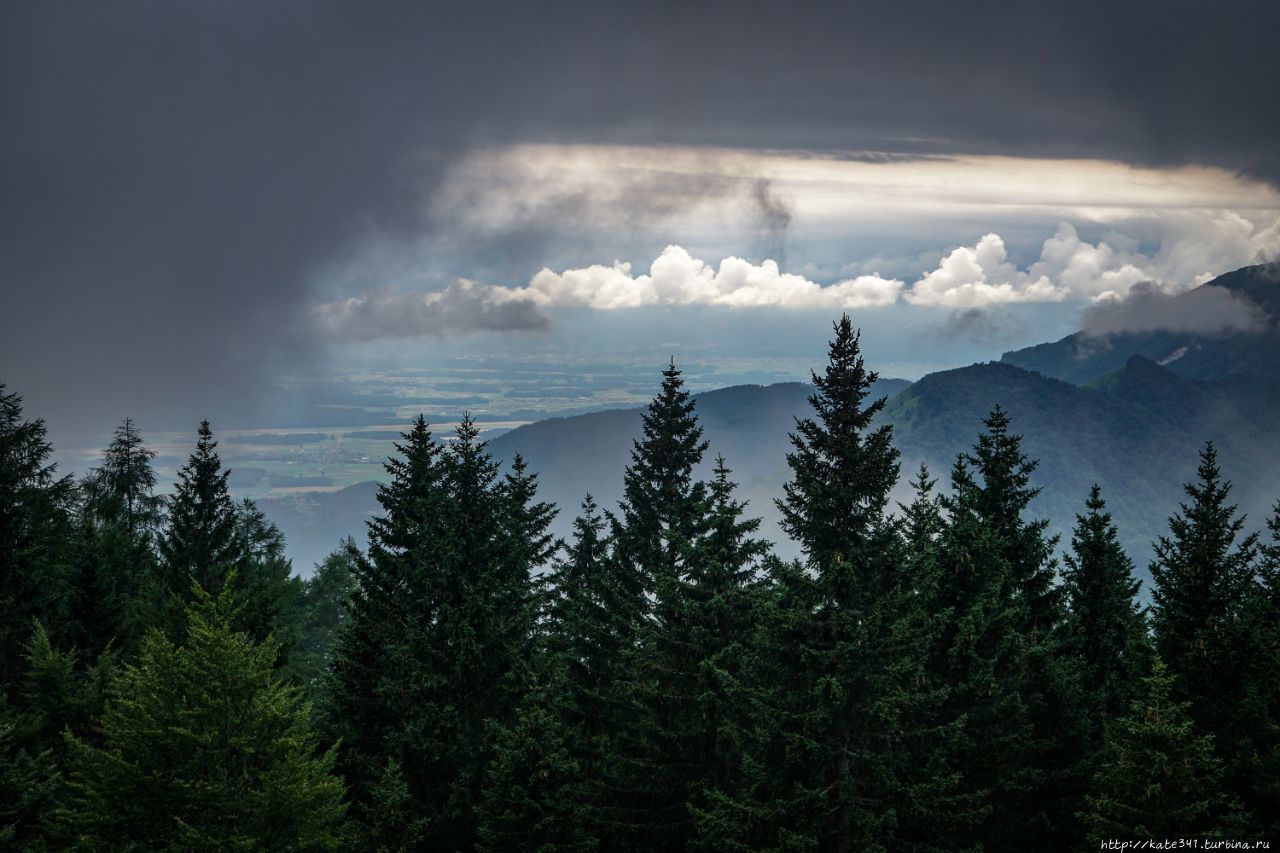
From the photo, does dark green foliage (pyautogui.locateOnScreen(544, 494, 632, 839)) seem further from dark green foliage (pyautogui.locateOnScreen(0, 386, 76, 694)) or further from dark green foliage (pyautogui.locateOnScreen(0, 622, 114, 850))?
dark green foliage (pyautogui.locateOnScreen(0, 386, 76, 694))

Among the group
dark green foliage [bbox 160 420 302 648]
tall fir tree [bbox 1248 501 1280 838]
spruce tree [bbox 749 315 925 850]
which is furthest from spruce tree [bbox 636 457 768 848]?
dark green foliage [bbox 160 420 302 648]

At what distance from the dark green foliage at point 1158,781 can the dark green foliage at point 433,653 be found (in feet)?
51.7

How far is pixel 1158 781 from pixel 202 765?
2268 cm

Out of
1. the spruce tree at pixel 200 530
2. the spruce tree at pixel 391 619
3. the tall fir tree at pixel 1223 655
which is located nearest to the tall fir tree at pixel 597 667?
the spruce tree at pixel 391 619

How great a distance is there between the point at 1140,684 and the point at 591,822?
16.2 m

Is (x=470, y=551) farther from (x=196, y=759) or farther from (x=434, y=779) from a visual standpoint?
(x=196, y=759)

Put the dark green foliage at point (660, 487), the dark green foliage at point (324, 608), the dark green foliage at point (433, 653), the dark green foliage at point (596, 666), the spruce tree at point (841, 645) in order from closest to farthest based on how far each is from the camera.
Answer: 1. the spruce tree at point (841, 645)
2. the dark green foliage at point (596, 666)
3. the dark green foliage at point (433, 653)
4. the dark green foliage at point (660, 487)
5. the dark green foliage at point (324, 608)

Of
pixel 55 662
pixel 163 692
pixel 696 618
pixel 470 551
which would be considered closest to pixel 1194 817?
pixel 696 618

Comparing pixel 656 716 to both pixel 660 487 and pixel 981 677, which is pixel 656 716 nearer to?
pixel 981 677

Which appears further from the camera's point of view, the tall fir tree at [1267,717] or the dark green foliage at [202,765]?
the tall fir tree at [1267,717]

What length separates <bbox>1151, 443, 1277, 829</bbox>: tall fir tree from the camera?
2719 centimetres

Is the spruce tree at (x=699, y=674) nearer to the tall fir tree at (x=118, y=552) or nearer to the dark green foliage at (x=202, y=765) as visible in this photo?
the dark green foliage at (x=202, y=765)

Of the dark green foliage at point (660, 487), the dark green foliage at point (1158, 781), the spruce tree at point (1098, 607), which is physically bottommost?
the dark green foliage at point (1158, 781)

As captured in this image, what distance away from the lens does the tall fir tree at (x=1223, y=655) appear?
27.2 m
